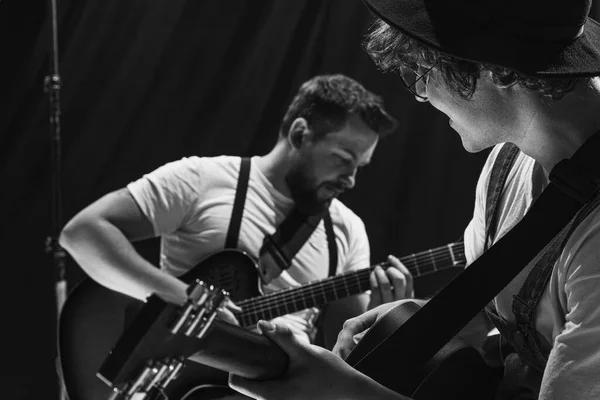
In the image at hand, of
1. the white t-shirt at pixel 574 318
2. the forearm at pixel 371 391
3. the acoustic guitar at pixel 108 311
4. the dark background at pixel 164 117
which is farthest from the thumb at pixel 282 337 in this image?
the dark background at pixel 164 117

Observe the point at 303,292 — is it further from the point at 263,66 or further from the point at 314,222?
the point at 263,66

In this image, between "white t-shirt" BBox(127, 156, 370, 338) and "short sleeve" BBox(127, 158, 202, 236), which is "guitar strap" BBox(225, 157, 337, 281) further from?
"short sleeve" BBox(127, 158, 202, 236)

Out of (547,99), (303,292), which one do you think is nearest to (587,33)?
(547,99)

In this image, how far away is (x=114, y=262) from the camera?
299cm

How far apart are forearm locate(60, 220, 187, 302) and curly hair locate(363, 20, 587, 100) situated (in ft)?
5.58

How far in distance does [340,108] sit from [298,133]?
198 mm

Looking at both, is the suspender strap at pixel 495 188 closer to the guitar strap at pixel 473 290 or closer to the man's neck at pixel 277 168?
the guitar strap at pixel 473 290

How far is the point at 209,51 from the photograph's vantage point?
12.9 feet

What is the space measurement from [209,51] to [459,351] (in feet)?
9.00

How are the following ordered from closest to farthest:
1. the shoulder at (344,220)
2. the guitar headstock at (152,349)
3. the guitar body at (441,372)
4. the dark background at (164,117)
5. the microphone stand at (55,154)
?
1. the guitar headstock at (152,349)
2. the guitar body at (441,372)
3. the shoulder at (344,220)
4. the microphone stand at (55,154)
5. the dark background at (164,117)

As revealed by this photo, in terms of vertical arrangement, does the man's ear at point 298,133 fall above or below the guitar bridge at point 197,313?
above

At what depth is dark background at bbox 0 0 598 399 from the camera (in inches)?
151

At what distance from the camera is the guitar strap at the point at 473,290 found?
1.31m

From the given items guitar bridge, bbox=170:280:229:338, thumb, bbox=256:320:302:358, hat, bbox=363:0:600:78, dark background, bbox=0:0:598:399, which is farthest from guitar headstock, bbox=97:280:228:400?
dark background, bbox=0:0:598:399
